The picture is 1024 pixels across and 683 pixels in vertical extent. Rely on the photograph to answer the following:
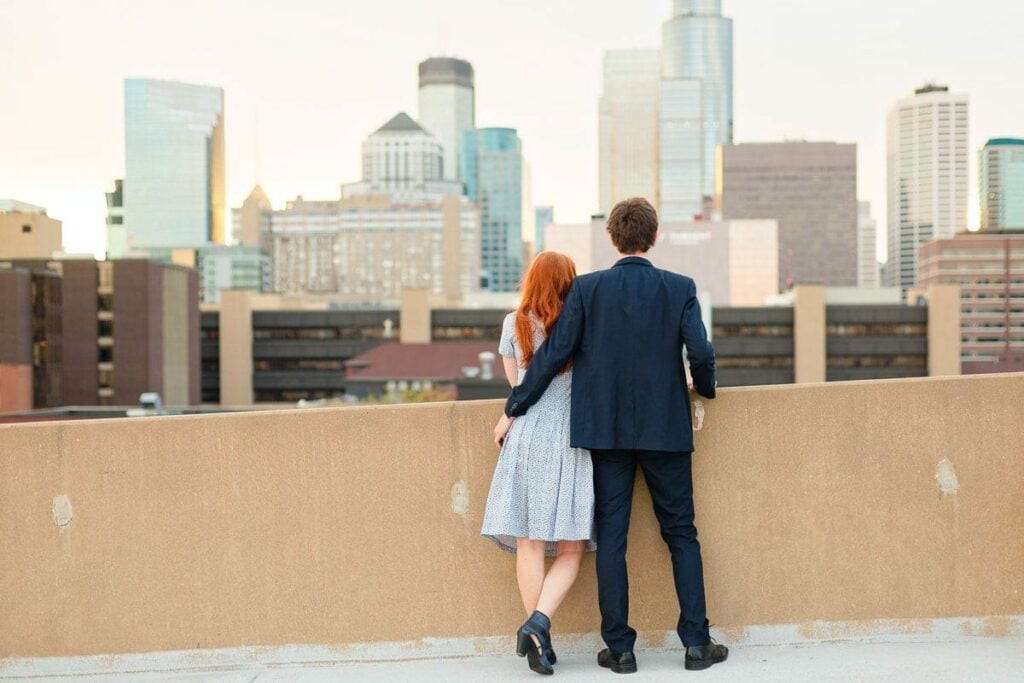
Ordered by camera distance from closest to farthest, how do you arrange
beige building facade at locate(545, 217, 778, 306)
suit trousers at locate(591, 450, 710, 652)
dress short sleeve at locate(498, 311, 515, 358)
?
suit trousers at locate(591, 450, 710, 652) < dress short sleeve at locate(498, 311, 515, 358) < beige building facade at locate(545, 217, 778, 306)

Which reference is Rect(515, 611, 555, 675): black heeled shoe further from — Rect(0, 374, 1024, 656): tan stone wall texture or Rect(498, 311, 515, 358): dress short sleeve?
Rect(498, 311, 515, 358): dress short sleeve

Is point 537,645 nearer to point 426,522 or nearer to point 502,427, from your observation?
point 426,522

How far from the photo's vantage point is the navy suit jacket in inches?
193

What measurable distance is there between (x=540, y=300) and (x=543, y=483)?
31.2 inches

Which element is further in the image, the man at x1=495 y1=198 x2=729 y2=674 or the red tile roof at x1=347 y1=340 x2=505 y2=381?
the red tile roof at x1=347 y1=340 x2=505 y2=381

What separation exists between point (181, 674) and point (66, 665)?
544 millimetres

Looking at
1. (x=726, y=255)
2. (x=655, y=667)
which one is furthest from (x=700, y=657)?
(x=726, y=255)

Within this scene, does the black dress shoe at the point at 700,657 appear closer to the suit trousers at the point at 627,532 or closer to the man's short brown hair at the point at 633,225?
A: the suit trousers at the point at 627,532

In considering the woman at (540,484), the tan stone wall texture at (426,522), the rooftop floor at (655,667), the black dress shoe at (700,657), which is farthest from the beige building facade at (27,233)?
the black dress shoe at (700,657)

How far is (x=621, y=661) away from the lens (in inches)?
198

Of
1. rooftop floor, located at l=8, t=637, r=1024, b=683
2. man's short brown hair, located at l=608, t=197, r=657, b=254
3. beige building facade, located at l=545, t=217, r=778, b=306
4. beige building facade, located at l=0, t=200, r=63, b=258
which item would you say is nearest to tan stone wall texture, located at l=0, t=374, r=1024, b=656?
rooftop floor, located at l=8, t=637, r=1024, b=683

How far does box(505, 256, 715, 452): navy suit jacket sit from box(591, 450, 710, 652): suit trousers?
0.15m

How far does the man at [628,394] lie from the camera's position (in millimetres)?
4918

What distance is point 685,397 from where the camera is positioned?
16.5 ft
